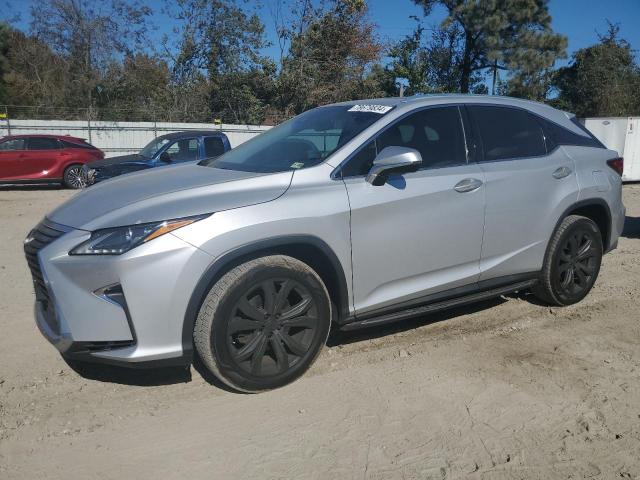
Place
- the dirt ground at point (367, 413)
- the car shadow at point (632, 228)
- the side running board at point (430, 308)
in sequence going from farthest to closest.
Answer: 1. the car shadow at point (632, 228)
2. the side running board at point (430, 308)
3. the dirt ground at point (367, 413)

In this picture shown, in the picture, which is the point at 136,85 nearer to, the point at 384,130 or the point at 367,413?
the point at 384,130

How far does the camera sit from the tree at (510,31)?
96.2 feet

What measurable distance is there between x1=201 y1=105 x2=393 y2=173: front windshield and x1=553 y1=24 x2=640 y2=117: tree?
3725 cm

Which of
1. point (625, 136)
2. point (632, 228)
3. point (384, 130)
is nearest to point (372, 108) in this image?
point (384, 130)

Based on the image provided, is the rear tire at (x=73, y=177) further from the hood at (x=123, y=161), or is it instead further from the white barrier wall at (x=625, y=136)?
the white barrier wall at (x=625, y=136)

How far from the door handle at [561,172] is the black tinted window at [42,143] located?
14.3m

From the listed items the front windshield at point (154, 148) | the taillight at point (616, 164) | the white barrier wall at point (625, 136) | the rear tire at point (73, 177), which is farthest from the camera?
the white barrier wall at point (625, 136)

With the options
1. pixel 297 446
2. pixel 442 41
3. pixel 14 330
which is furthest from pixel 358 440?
pixel 442 41

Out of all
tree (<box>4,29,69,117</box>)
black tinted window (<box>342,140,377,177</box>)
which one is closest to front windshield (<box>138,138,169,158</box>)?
black tinted window (<box>342,140,377,177</box>)

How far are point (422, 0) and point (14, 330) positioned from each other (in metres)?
31.8

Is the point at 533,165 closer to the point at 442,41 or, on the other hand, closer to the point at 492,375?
the point at 492,375

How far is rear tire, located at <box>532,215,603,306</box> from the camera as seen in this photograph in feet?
14.9

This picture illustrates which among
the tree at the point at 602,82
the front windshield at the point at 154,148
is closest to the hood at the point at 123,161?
the front windshield at the point at 154,148

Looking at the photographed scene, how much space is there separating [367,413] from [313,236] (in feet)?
3.40
